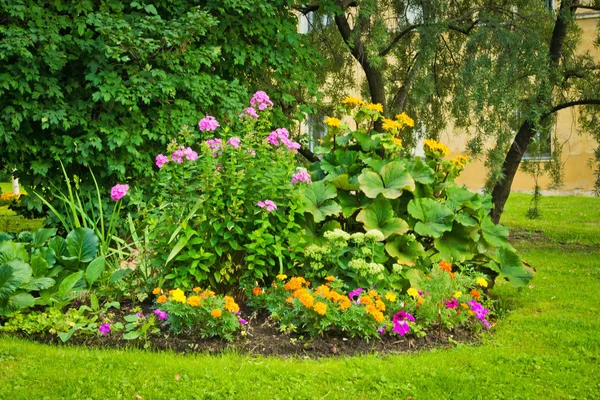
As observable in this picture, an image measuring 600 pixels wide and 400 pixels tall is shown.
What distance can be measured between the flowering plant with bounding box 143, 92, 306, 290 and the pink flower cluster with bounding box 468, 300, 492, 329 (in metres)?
1.31

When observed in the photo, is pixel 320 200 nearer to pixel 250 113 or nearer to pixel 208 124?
pixel 250 113

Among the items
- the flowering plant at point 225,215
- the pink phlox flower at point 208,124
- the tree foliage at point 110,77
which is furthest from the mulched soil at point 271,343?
the tree foliage at point 110,77

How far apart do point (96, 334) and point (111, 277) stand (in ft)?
1.80

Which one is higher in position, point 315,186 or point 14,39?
point 14,39

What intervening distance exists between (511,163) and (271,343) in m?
6.09

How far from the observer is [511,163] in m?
9.13

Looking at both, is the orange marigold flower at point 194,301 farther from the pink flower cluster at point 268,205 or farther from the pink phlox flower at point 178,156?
the pink phlox flower at point 178,156

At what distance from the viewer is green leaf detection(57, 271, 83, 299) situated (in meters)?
4.43

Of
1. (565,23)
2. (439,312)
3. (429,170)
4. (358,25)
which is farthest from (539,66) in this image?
(439,312)

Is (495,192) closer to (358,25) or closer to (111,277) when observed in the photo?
(358,25)

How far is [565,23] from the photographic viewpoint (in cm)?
853

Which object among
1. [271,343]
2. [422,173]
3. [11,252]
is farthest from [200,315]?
[422,173]

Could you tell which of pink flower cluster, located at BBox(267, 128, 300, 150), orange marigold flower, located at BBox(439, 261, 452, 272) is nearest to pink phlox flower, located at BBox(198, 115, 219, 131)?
pink flower cluster, located at BBox(267, 128, 300, 150)

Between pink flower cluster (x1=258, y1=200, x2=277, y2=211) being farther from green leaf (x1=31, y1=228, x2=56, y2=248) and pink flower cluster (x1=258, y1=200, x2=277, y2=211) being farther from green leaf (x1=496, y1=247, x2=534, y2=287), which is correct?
green leaf (x1=496, y1=247, x2=534, y2=287)
